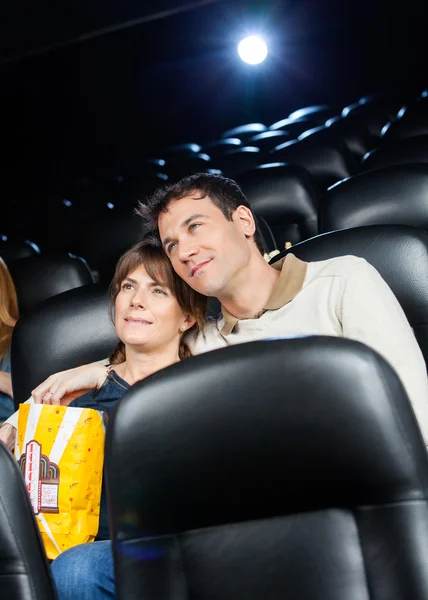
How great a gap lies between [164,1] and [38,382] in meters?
6.00

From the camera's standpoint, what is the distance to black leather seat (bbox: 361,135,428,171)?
3328 mm

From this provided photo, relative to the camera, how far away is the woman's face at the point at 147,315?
5.55ft

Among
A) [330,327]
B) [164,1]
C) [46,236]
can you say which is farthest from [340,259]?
[164,1]

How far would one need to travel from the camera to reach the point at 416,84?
7543mm

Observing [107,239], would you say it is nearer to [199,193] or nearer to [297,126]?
[199,193]

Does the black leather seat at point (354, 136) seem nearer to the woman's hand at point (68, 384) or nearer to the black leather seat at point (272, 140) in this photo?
the black leather seat at point (272, 140)

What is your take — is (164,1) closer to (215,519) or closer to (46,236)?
(46,236)

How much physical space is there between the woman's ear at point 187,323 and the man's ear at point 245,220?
0.81 feet

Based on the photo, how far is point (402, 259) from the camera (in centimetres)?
169

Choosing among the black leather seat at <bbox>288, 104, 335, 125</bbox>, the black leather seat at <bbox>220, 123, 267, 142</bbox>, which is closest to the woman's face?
the black leather seat at <bbox>288, 104, 335, 125</bbox>

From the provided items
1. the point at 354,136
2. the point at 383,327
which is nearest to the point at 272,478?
the point at 383,327

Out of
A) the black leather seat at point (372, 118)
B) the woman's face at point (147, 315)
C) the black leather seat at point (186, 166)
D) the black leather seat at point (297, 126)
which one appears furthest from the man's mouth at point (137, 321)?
the black leather seat at point (297, 126)

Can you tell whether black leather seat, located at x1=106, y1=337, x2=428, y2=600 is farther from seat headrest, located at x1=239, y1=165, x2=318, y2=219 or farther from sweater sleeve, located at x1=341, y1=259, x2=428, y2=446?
seat headrest, located at x1=239, y1=165, x2=318, y2=219

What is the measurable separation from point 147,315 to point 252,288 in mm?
243
